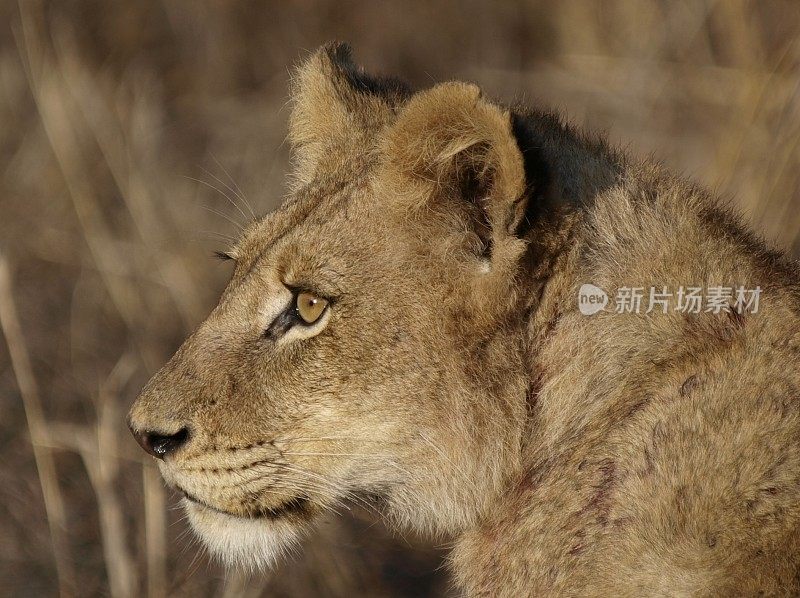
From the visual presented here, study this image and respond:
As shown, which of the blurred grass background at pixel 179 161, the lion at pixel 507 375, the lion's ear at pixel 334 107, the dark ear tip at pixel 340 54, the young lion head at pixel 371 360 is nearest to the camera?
Answer: the lion at pixel 507 375

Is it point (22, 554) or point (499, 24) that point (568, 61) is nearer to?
point (499, 24)

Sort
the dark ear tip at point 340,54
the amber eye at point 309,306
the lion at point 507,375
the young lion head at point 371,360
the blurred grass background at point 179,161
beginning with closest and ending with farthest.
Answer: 1. the lion at point 507,375
2. the young lion head at point 371,360
3. the amber eye at point 309,306
4. the dark ear tip at point 340,54
5. the blurred grass background at point 179,161

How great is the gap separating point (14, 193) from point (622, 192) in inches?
208

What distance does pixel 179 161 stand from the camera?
8.07m

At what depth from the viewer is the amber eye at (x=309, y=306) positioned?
322 centimetres

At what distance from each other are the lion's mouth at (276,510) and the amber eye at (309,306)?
0.48 metres

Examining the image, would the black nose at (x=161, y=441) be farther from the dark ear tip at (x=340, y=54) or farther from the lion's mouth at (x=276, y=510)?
the dark ear tip at (x=340, y=54)

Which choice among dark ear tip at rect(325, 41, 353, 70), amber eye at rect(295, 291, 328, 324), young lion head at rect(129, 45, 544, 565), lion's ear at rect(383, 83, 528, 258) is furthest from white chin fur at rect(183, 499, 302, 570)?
dark ear tip at rect(325, 41, 353, 70)

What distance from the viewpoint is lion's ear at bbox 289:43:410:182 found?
373cm

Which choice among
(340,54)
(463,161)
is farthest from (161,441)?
(340,54)

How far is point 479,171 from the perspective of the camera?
2.99 metres

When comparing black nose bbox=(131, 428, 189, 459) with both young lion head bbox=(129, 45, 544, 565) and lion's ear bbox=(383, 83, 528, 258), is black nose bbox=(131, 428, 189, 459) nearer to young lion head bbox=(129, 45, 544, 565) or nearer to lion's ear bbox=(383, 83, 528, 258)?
young lion head bbox=(129, 45, 544, 565)

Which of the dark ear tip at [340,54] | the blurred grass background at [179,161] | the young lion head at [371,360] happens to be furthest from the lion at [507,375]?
the blurred grass background at [179,161]

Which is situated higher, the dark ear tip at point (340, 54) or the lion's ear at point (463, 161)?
the dark ear tip at point (340, 54)
